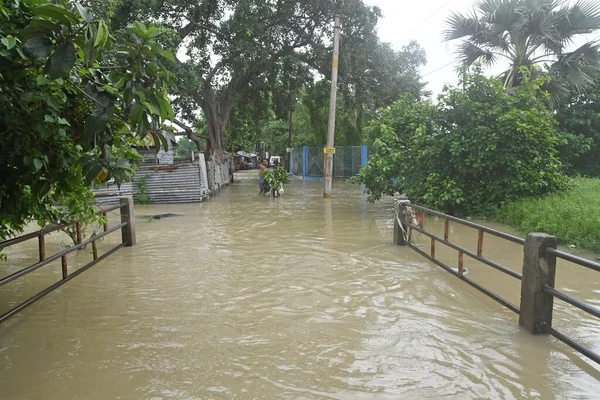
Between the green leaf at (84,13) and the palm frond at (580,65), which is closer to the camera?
the green leaf at (84,13)

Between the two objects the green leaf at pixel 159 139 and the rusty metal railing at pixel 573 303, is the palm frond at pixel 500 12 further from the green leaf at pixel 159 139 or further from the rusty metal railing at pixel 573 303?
the green leaf at pixel 159 139

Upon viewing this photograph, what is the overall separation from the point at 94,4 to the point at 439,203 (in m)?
9.93

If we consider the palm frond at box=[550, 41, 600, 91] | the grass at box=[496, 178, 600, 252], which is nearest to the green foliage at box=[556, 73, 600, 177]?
the palm frond at box=[550, 41, 600, 91]

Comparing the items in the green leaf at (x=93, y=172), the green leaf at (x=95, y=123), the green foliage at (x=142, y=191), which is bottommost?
the green foliage at (x=142, y=191)

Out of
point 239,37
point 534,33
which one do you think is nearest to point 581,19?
point 534,33

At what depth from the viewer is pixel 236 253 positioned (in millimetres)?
8859

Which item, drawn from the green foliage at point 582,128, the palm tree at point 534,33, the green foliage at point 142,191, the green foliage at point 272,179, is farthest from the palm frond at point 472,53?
the green foliage at point 142,191

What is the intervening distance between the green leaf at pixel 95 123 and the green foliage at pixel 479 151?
1046cm

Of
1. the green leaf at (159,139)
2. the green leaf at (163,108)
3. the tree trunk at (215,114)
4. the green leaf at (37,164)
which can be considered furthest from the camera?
the tree trunk at (215,114)

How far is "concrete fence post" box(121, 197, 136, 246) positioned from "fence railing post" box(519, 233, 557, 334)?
699 centimetres

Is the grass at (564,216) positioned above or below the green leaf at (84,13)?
below

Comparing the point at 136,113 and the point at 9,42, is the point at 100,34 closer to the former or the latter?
the point at 136,113

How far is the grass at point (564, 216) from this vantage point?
29.2ft

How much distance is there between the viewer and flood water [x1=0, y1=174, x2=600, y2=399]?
12.2ft
